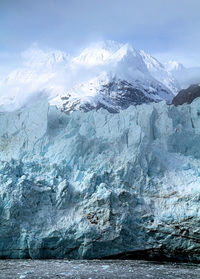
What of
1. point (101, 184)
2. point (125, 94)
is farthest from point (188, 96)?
point (125, 94)

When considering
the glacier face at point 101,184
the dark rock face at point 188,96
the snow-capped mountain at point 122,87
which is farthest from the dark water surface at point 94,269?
the snow-capped mountain at point 122,87

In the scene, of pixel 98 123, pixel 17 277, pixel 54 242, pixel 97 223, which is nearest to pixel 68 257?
pixel 54 242

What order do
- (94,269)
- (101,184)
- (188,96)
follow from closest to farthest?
(94,269) → (101,184) → (188,96)

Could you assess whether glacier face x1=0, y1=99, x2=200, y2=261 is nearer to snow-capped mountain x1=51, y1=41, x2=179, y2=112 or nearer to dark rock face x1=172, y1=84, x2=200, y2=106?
dark rock face x1=172, y1=84, x2=200, y2=106

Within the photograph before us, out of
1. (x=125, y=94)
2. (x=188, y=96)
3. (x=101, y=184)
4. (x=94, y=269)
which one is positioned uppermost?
(x=125, y=94)

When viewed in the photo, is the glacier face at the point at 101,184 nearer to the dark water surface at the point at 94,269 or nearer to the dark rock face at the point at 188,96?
the dark water surface at the point at 94,269

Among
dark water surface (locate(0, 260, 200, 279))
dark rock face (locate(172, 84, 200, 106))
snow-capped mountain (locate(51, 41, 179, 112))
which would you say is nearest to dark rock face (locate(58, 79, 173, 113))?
snow-capped mountain (locate(51, 41, 179, 112))

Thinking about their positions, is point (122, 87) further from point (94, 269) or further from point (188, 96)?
point (94, 269)
